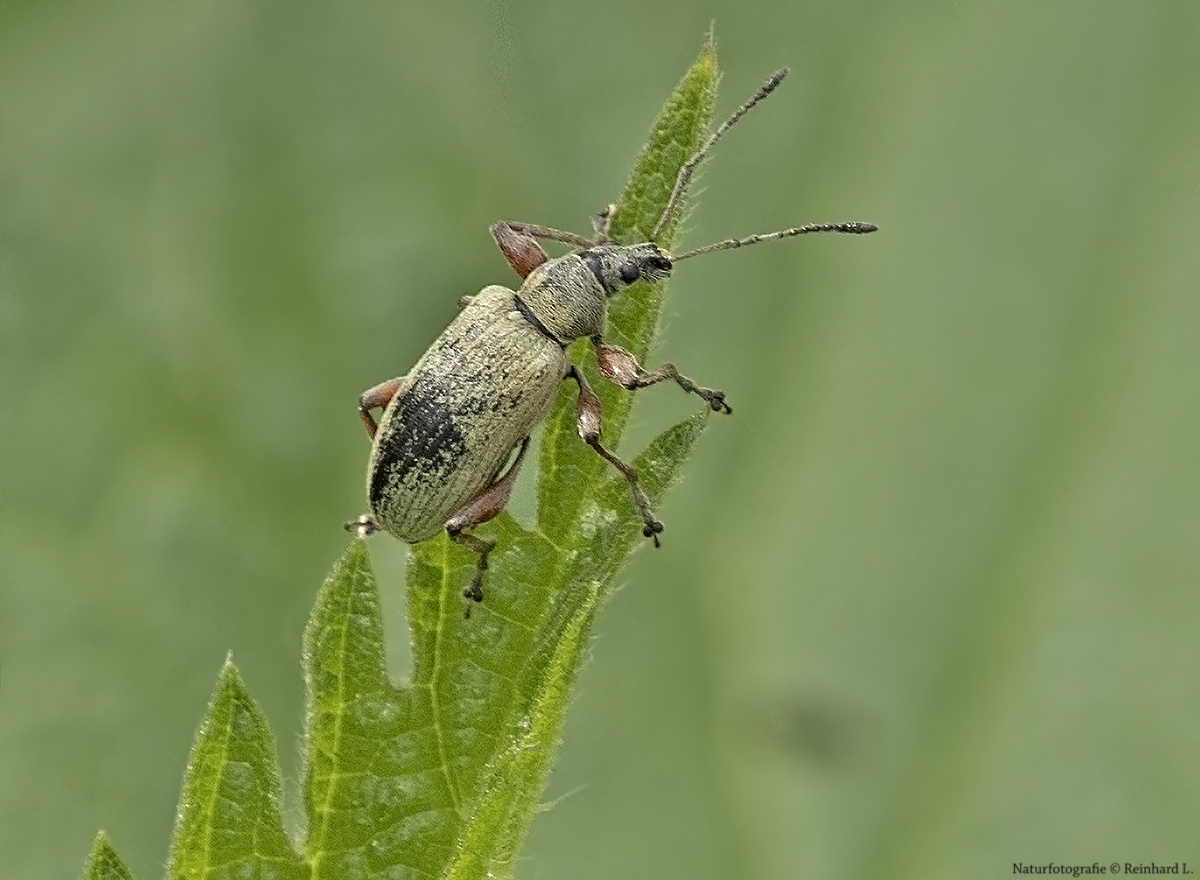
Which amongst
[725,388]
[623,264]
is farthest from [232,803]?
[725,388]

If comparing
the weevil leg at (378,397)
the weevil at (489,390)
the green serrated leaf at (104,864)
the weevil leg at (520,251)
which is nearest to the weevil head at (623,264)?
the weevil at (489,390)

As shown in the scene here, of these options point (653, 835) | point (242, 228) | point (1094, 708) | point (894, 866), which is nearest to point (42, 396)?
point (242, 228)

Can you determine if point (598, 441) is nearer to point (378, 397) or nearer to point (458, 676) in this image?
point (458, 676)

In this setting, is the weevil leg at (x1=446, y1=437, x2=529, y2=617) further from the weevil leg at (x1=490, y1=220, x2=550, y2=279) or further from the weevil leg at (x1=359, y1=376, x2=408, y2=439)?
the weevil leg at (x1=490, y1=220, x2=550, y2=279)

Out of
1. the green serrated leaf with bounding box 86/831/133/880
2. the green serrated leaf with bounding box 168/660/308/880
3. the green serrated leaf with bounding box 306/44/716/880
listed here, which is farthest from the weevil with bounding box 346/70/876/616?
the green serrated leaf with bounding box 86/831/133/880

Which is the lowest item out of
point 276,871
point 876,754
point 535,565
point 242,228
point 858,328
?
point 276,871

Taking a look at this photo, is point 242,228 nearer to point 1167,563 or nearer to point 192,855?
point 192,855

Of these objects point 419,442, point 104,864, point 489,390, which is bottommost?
point 104,864

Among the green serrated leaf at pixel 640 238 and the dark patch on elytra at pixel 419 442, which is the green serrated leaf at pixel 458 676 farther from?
the dark patch on elytra at pixel 419 442
